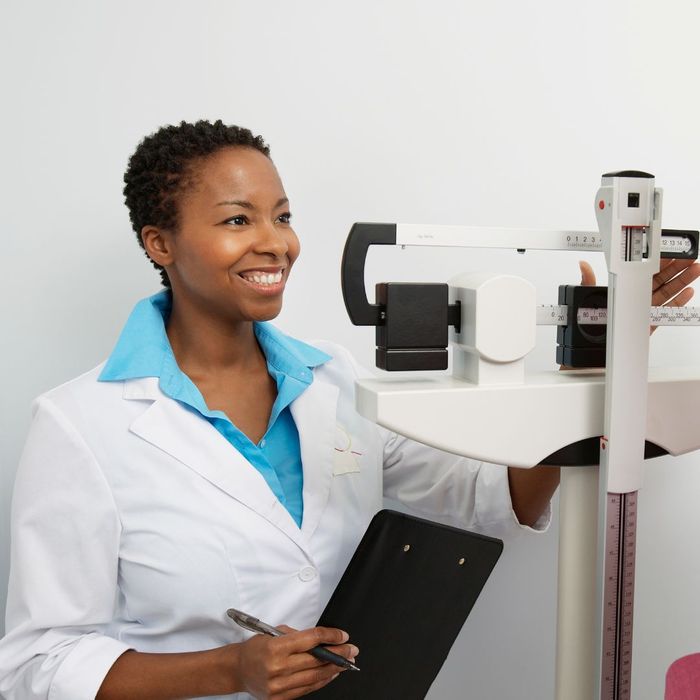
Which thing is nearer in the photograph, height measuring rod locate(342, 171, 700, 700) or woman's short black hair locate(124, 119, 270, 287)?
height measuring rod locate(342, 171, 700, 700)

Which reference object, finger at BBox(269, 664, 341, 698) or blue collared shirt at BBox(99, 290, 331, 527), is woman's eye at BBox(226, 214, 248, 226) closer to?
blue collared shirt at BBox(99, 290, 331, 527)

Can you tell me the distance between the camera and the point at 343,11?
1.36m

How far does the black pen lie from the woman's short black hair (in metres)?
0.51

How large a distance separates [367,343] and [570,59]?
2.03 feet

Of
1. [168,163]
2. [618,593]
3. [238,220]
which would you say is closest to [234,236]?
[238,220]

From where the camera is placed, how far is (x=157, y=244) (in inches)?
44.3

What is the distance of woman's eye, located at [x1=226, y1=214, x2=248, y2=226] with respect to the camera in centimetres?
105

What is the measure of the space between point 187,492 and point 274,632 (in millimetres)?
219

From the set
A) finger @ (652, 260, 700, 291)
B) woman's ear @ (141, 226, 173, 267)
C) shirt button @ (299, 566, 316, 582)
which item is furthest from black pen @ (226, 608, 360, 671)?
finger @ (652, 260, 700, 291)

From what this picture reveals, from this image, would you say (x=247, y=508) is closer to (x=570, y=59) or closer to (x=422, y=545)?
(x=422, y=545)

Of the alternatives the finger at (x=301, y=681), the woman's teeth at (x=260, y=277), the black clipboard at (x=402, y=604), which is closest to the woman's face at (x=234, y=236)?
the woman's teeth at (x=260, y=277)

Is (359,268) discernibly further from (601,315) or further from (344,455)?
(344,455)

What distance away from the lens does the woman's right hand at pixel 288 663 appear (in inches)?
35.7

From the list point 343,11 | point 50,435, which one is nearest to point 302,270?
point 343,11
